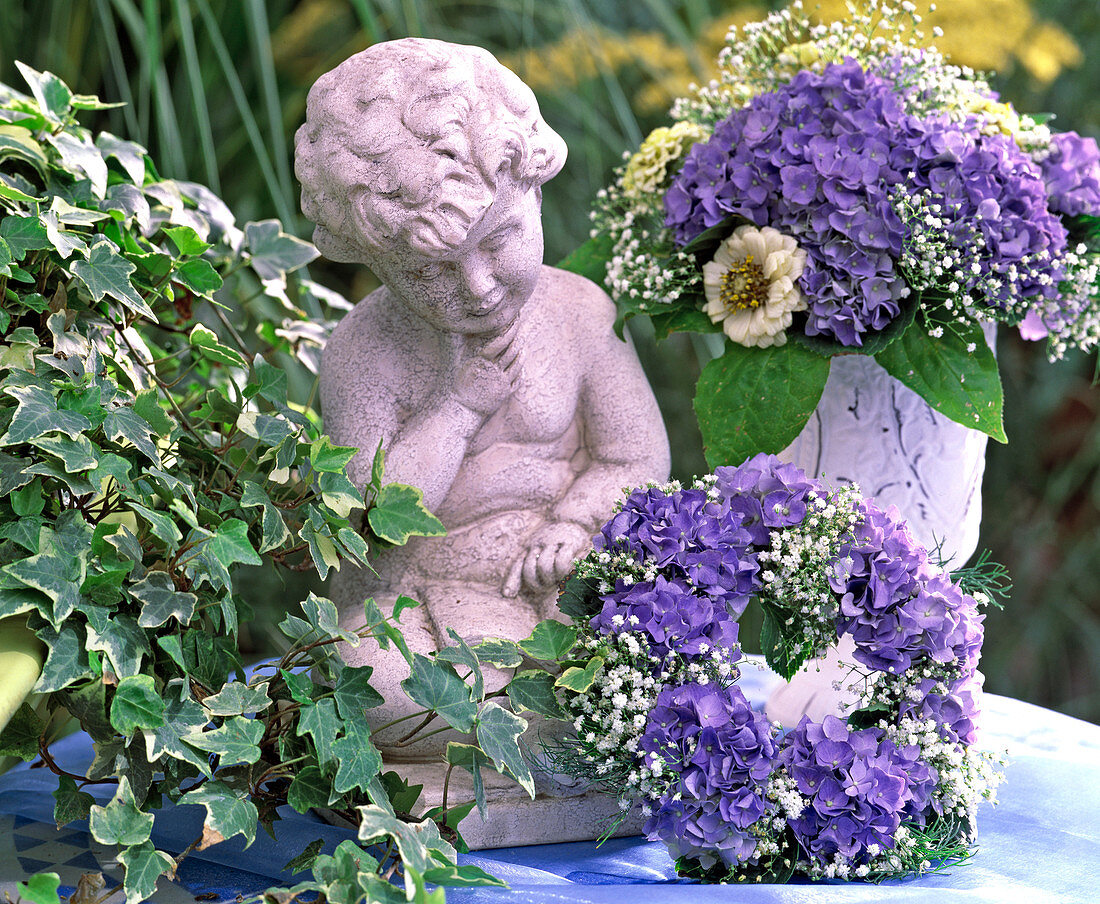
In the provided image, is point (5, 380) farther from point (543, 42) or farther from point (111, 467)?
point (543, 42)

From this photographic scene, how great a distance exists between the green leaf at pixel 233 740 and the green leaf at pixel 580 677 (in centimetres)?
24

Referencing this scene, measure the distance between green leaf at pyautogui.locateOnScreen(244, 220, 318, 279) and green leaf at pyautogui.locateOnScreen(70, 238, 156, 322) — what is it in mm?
358

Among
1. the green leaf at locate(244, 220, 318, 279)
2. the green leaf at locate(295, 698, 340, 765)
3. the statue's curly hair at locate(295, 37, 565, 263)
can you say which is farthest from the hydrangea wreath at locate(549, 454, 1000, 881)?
the green leaf at locate(244, 220, 318, 279)

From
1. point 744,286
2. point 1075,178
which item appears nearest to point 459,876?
point 744,286

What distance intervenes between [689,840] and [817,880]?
0.12m

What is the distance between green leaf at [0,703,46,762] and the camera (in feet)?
2.99

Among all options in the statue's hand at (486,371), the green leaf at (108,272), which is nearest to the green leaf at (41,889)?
the green leaf at (108,272)

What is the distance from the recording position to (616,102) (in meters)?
1.69

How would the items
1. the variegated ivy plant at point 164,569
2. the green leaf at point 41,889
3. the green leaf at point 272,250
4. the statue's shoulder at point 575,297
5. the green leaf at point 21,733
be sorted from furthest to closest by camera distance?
the green leaf at point 272,250
the statue's shoulder at point 575,297
the green leaf at point 21,733
the variegated ivy plant at point 164,569
the green leaf at point 41,889

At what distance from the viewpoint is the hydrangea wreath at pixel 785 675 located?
2.90ft

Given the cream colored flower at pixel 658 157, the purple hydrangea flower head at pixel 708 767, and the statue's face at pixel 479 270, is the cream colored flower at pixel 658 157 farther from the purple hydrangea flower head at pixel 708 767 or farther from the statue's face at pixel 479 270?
the purple hydrangea flower head at pixel 708 767

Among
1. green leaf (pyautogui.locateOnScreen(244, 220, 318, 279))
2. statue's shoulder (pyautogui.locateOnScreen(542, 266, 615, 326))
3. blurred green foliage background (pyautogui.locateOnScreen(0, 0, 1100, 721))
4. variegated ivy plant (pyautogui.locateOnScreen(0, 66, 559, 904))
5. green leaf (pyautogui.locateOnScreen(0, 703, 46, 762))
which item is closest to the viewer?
variegated ivy plant (pyautogui.locateOnScreen(0, 66, 559, 904))

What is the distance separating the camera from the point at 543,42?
2.33m

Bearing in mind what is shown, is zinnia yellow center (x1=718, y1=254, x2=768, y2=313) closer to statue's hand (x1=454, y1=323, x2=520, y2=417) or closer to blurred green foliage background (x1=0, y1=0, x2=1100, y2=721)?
statue's hand (x1=454, y1=323, x2=520, y2=417)
